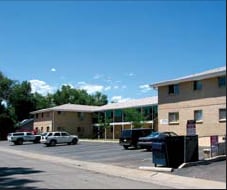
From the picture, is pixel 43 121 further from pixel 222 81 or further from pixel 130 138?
pixel 222 81

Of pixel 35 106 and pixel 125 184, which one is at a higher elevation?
pixel 35 106

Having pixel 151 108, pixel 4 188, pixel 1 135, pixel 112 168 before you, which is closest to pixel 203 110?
pixel 112 168

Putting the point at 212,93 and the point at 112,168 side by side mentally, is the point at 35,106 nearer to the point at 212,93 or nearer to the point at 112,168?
the point at 212,93

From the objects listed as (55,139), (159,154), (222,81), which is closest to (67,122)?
(55,139)

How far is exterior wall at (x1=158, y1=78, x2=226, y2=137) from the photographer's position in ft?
125

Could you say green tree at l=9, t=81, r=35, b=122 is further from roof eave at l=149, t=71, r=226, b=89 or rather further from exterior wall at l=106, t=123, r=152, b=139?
roof eave at l=149, t=71, r=226, b=89

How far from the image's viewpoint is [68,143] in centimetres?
5341

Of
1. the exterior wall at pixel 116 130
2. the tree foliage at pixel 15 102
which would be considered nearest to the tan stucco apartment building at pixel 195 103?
the exterior wall at pixel 116 130

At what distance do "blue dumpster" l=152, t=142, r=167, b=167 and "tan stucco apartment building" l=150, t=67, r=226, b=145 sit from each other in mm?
16051

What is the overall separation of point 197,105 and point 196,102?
299 mm

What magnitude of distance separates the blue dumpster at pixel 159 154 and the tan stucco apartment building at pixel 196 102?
52.7 feet

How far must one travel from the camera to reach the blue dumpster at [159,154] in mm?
22000

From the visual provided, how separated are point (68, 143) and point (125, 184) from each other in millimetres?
37669

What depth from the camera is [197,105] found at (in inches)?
1593
